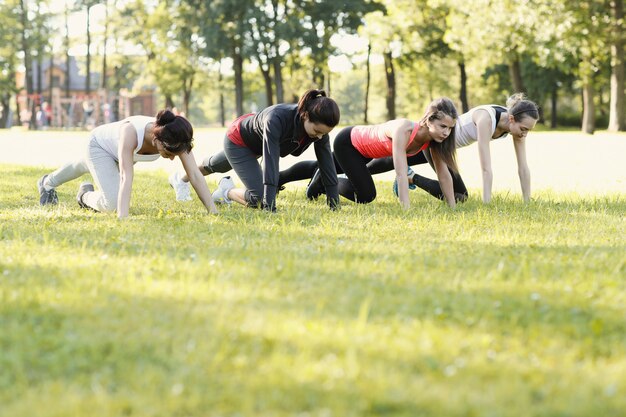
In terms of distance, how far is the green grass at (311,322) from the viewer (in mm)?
2756

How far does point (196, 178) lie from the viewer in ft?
25.0

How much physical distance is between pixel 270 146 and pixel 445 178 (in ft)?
7.00

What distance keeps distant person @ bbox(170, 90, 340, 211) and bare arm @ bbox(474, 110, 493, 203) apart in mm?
1651

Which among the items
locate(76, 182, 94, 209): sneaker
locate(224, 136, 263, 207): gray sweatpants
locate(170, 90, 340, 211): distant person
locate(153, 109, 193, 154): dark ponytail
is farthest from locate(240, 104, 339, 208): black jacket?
locate(76, 182, 94, 209): sneaker

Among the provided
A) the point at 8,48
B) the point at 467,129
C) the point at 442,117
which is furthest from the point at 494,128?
the point at 8,48

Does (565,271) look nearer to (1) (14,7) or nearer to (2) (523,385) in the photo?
(2) (523,385)

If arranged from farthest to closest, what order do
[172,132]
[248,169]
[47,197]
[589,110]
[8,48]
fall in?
[8,48], [589,110], [47,197], [248,169], [172,132]

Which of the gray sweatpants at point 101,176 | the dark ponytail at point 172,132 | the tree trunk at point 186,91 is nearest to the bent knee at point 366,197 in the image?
the dark ponytail at point 172,132

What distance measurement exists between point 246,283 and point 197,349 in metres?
1.12

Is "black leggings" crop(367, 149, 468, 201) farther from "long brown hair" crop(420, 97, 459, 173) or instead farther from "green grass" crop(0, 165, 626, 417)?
"green grass" crop(0, 165, 626, 417)

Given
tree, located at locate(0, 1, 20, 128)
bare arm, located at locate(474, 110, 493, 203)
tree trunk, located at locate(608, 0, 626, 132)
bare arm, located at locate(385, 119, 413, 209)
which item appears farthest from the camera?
tree, located at locate(0, 1, 20, 128)

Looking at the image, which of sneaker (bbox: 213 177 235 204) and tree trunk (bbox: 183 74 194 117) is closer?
sneaker (bbox: 213 177 235 204)

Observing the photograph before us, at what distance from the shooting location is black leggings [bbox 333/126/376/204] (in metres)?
8.85

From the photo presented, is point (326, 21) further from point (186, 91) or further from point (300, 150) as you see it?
point (300, 150)
